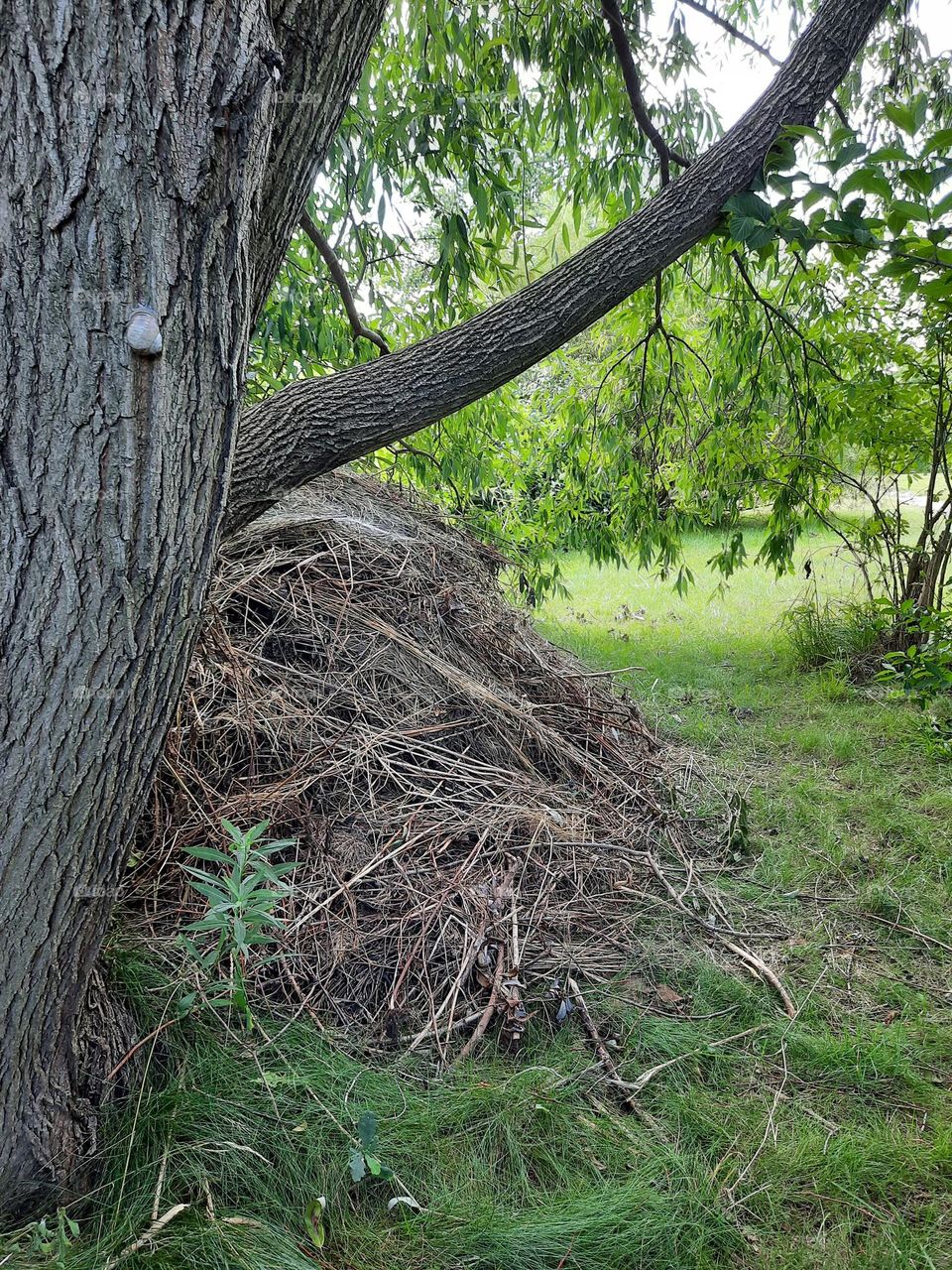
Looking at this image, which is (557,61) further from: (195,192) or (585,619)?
(585,619)

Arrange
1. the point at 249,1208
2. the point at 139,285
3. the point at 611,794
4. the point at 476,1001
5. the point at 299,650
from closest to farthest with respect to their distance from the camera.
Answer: the point at 139,285 < the point at 249,1208 < the point at 476,1001 < the point at 299,650 < the point at 611,794

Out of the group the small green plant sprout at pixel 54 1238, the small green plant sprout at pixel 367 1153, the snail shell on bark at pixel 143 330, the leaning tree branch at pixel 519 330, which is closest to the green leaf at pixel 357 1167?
the small green plant sprout at pixel 367 1153

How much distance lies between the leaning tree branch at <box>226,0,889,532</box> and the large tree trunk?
0.51 metres

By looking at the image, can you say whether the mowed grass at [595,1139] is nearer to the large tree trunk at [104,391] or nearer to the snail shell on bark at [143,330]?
the large tree trunk at [104,391]

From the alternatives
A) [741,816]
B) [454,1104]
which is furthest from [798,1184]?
[741,816]

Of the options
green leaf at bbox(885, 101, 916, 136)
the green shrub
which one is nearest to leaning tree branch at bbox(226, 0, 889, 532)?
green leaf at bbox(885, 101, 916, 136)

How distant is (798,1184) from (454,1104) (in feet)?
2.56

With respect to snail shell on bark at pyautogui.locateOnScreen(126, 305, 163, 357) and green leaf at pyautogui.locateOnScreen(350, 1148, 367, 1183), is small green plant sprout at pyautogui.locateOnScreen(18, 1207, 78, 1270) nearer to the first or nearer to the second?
green leaf at pyautogui.locateOnScreen(350, 1148, 367, 1183)

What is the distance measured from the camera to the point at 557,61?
3502 mm

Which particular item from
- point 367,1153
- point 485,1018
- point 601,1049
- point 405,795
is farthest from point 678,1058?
point 405,795

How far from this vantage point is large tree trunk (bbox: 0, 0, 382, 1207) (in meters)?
1.11

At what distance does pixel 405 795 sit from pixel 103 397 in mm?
1815

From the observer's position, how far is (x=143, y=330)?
1.17 meters

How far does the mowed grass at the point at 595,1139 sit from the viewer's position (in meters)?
1.55
